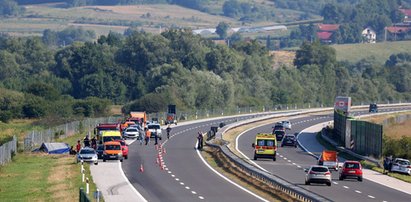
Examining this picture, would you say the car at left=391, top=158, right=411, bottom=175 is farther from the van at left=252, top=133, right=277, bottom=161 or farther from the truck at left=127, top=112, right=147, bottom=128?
the truck at left=127, top=112, right=147, bottom=128

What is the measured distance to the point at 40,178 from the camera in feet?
217

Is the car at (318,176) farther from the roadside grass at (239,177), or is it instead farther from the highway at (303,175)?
the roadside grass at (239,177)

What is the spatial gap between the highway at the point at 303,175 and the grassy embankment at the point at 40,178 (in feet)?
→ 37.3

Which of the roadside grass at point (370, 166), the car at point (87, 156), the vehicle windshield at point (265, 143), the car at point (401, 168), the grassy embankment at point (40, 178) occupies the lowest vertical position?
the roadside grass at point (370, 166)

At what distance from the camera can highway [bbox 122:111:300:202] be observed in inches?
2206

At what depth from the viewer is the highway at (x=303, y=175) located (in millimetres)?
58000

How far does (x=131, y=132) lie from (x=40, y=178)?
119 ft

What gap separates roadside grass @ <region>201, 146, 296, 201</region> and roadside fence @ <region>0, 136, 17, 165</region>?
43.0 ft

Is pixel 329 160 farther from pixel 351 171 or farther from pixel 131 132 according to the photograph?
pixel 131 132

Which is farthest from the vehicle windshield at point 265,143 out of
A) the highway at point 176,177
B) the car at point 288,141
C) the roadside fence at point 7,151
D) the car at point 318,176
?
the car at point 318,176

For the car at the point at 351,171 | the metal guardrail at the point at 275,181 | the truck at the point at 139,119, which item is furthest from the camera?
the truck at the point at 139,119

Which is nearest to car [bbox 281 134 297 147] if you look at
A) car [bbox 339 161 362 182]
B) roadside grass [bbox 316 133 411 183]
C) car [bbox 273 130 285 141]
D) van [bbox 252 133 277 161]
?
roadside grass [bbox 316 133 411 183]

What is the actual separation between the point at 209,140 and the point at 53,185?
41.0 m

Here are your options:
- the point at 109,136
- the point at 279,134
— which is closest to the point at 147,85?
the point at 279,134
